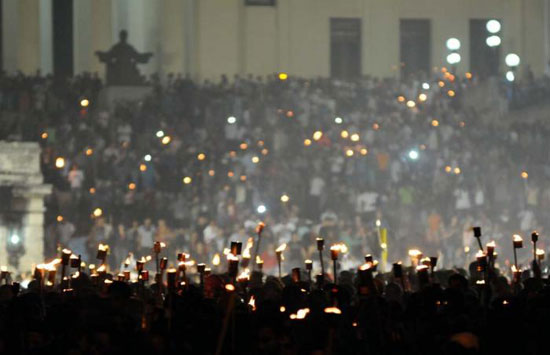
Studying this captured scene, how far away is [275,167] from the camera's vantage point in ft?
121

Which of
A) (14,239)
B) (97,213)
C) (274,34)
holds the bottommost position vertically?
(14,239)

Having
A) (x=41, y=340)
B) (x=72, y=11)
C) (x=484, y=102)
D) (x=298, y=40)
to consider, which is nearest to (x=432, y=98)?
(x=484, y=102)

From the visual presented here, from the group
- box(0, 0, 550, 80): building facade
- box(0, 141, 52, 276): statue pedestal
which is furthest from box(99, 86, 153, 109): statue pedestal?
box(0, 141, 52, 276): statue pedestal

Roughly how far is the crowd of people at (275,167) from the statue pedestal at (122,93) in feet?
4.05

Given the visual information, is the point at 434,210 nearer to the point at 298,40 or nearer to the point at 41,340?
the point at 298,40

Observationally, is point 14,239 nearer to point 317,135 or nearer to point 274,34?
point 317,135

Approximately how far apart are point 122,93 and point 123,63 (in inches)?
62.4

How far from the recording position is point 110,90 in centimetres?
4266

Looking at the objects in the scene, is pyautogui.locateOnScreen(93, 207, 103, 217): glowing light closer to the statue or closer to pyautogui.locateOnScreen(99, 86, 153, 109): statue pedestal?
pyautogui.locateOnScreen(99, 86, 153, 109): statue pedestal

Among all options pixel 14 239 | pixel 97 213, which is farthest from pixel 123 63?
pixel 14 239

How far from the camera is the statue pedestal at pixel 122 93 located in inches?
1644

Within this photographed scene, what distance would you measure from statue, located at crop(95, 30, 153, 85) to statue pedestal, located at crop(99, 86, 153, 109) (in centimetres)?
38

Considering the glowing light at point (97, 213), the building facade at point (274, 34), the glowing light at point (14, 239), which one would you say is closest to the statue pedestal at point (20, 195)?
the glowing light at point (14, 239)

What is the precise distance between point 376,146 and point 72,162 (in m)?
6.23
